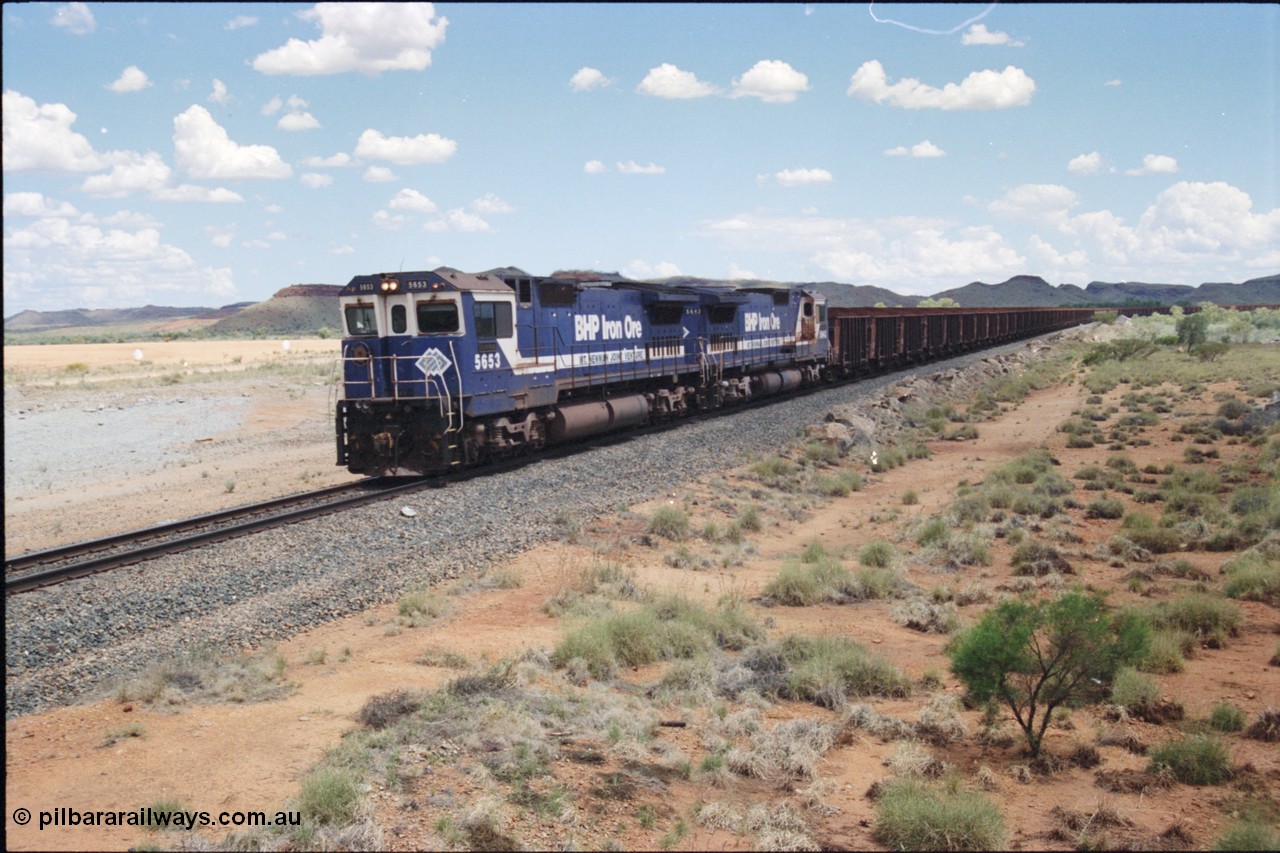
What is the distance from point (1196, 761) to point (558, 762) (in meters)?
5.32

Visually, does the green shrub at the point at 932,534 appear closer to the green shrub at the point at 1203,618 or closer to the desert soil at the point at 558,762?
the desert soil at the point at 558,762

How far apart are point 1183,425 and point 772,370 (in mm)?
14161

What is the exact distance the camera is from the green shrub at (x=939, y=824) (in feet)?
21.4

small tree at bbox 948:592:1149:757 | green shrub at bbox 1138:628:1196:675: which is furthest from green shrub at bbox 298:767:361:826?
green shrub at bbox 1138:628:1196:675

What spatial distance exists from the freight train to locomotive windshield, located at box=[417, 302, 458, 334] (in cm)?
3

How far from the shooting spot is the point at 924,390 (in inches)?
1575

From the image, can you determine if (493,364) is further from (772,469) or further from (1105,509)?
(1105,509)

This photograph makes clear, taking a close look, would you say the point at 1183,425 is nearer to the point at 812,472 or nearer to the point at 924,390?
the point at 924,390

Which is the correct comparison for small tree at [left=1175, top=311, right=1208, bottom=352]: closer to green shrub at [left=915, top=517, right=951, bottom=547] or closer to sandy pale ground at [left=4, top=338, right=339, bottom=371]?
green shrub at [left=915, top=517, right=951, bottom=547]

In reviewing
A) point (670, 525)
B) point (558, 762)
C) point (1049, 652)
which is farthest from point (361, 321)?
point (1049, 652)

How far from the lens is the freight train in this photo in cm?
1866

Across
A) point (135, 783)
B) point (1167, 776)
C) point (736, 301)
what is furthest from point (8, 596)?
point (736, 301)

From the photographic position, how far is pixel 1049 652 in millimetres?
9453

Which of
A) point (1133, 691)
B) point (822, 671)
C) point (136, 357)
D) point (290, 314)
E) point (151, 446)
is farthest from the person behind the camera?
point (290, 314)
